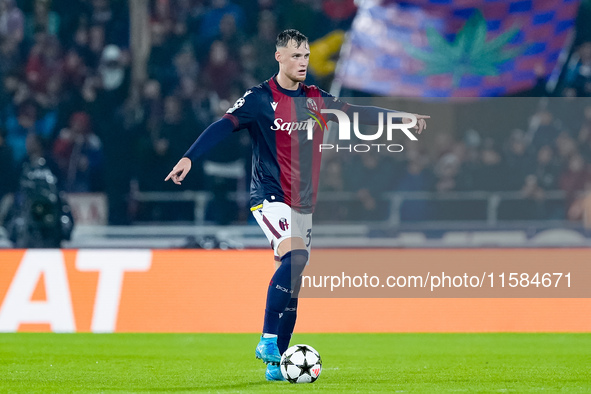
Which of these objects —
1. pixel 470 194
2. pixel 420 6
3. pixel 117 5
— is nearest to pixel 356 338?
pixel 470 194

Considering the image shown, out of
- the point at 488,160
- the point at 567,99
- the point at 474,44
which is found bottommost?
the point at 488,160

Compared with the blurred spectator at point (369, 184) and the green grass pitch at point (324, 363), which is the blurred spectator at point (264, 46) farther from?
the green grass pitch at point (324, 363)

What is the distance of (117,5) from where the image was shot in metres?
14.4

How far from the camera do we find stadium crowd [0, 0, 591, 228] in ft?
37.4

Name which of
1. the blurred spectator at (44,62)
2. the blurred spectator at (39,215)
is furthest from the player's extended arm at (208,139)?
the blurred spectator at (44,62)

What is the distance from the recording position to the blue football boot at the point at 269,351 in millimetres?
6086

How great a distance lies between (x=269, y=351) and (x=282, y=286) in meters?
0.41

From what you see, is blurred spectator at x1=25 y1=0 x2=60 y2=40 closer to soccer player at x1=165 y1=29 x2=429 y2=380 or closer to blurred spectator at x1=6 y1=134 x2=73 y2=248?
blurred spectator at x1=6 y1=134 x2=73 y2=248

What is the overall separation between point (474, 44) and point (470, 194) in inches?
112

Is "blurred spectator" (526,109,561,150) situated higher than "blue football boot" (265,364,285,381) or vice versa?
"blurred spectator" (526,109,561,150)

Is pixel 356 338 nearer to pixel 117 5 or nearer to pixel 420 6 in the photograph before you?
pixel 420 6

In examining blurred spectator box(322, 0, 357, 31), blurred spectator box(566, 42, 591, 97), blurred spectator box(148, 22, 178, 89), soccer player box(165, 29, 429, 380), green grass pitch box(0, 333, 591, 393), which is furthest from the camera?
blurred spectator box(322, 0, 357, 31)

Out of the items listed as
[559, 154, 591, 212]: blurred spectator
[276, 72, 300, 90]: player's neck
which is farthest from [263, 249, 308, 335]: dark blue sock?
[559, 154, 591, 212]: blurred spectator

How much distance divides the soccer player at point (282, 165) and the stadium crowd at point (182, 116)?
4.69 meters
